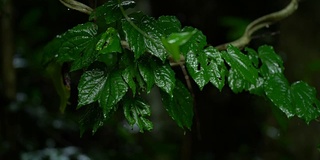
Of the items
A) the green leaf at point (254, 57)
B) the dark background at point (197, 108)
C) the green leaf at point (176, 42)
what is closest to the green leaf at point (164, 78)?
the green leaf at point (176, 42)

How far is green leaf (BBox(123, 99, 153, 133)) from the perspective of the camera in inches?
38.5

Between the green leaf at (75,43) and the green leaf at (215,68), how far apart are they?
Answer: 269 mm

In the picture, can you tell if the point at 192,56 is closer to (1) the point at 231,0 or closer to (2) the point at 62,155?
(2) the point at 62,155

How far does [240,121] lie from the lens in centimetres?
267

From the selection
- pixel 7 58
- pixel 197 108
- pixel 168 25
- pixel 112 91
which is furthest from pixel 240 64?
pixel 197 108

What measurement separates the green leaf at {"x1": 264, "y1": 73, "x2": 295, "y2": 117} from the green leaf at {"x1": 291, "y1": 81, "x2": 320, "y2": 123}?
2cm

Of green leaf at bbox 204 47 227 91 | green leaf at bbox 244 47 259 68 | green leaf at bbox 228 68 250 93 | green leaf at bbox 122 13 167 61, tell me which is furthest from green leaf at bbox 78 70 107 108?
green leaf at bbox 244 47 259 68

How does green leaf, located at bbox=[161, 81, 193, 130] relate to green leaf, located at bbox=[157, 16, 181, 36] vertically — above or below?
below

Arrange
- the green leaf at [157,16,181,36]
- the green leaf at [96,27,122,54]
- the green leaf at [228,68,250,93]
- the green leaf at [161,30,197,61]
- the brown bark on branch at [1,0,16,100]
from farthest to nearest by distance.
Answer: the brown bark on branch at [1,0,16,100] < the green leaf at [228,68,250,93] < the green leaf at [157,16,181,36] < the green leaf at [96,27,122,54] < the green leaf at [161,30,197,61]

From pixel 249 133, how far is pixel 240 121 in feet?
0.30

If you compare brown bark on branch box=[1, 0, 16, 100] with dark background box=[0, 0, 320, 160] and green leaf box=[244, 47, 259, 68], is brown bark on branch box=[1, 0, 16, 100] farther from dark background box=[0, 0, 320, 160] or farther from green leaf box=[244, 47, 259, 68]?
green leaf box=[244, 47, 259, 68]

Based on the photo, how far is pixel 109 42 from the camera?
0.93 m

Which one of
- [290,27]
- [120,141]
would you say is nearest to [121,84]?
[120,141]

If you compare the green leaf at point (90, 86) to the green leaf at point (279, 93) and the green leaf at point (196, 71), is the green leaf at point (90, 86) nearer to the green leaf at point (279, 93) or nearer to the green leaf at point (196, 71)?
the green leaf at point (196, 71)
